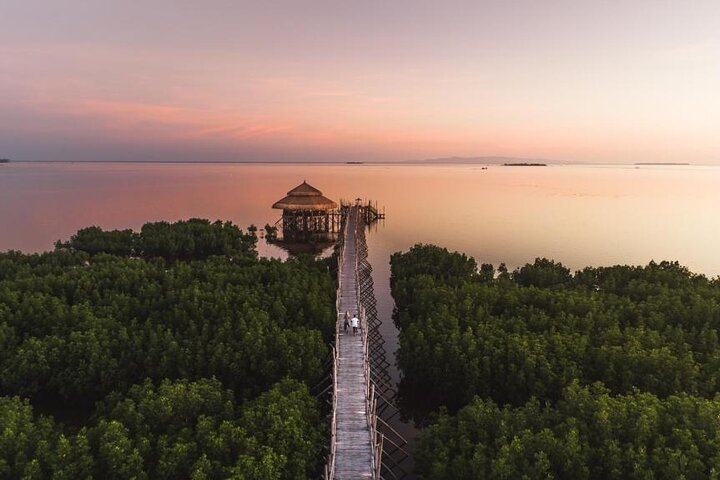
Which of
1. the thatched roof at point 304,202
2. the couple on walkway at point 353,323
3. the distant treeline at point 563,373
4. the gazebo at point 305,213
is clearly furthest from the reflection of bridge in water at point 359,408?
the gazebo at point 305,213

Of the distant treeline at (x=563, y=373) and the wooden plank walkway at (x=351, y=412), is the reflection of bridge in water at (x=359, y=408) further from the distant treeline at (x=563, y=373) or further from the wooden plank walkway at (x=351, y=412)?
the distant treeline at (x=563, y=373)

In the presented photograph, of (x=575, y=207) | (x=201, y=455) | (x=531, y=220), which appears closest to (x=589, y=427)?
(x=201, y=455)

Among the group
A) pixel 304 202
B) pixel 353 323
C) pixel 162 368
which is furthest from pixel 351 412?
pixel 304 202

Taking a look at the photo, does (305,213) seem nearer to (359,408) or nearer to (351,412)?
(359,408)

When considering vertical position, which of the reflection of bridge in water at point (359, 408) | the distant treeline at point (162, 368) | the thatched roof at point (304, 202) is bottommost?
the reflection of bridge in water at point (359, 408)

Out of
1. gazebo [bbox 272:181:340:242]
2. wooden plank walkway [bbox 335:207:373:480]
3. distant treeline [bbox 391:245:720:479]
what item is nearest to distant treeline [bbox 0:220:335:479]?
wooden plank walkway [bbox 335:207:373:480]

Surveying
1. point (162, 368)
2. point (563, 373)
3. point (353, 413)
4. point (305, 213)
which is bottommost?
point (353, 413)

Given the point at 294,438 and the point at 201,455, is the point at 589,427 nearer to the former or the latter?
the point at 294,438
